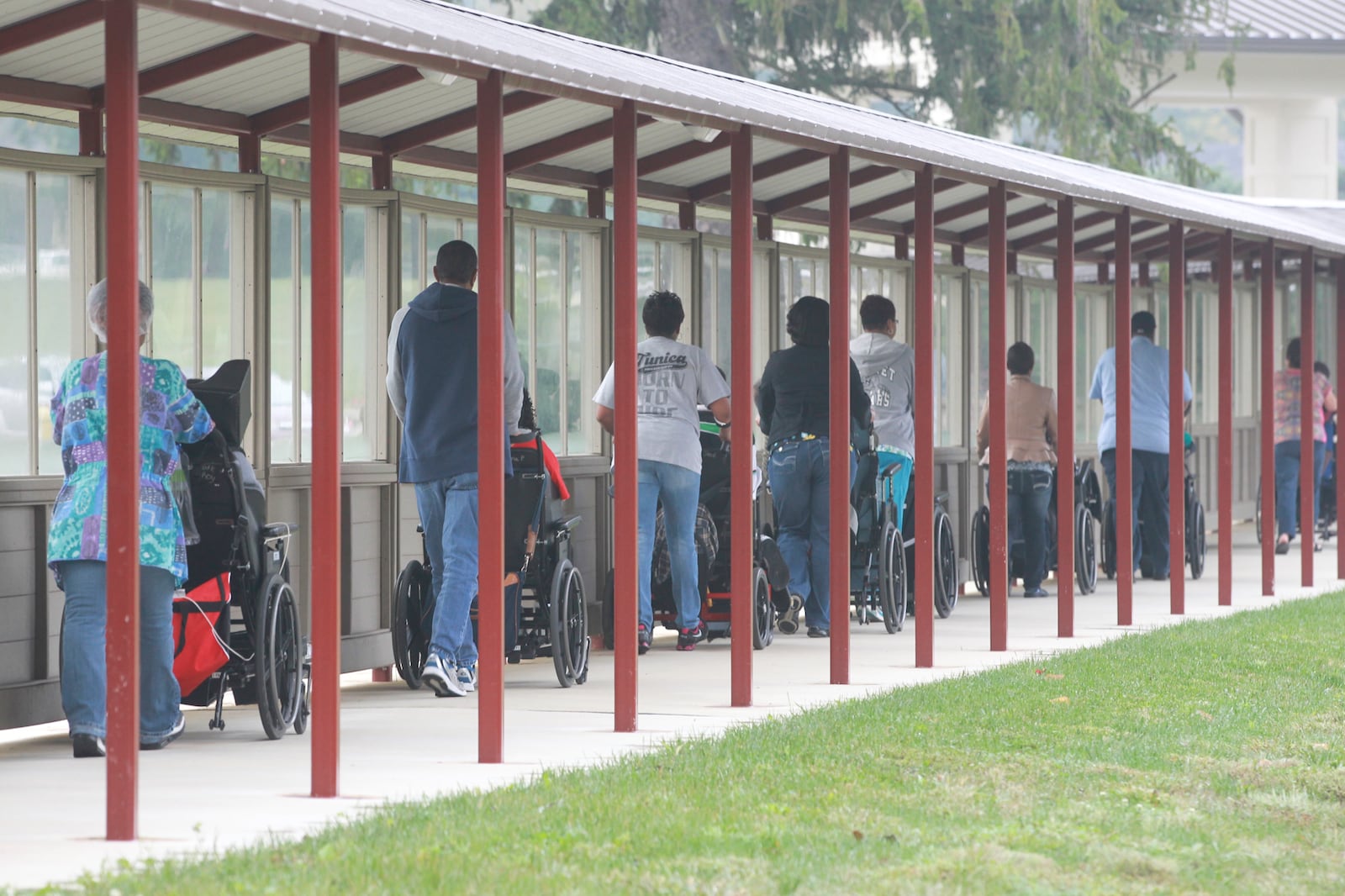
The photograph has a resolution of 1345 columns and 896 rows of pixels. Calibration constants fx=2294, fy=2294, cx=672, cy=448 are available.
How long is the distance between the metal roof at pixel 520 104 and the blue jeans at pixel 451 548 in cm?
155

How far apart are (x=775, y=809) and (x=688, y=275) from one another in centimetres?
654

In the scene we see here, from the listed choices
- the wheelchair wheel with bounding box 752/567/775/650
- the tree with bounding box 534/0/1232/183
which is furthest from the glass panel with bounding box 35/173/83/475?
the tree with bounding box 534/0/1232/183

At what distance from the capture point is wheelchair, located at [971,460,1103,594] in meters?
14.6

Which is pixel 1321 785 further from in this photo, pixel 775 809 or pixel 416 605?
pixel 416 605

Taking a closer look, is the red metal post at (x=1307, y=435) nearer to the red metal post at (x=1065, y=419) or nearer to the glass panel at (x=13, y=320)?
the red metal post at (x=1065, y=419)

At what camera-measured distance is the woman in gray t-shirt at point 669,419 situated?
10750mm

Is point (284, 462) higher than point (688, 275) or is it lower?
lower

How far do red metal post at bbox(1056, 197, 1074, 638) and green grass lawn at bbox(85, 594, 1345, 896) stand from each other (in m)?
2.88

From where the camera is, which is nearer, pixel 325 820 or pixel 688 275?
pixel 325 820

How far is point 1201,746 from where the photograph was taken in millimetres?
7828

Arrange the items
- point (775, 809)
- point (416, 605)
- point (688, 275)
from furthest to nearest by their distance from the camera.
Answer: point (688, 275), point (416, 605), point (775, 809)

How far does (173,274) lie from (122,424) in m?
3.05

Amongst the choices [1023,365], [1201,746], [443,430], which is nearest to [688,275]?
[1023,365]

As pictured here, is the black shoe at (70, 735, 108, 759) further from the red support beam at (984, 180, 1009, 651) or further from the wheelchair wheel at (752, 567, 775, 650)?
the red support beam at (984, 180, 1009, 651)
